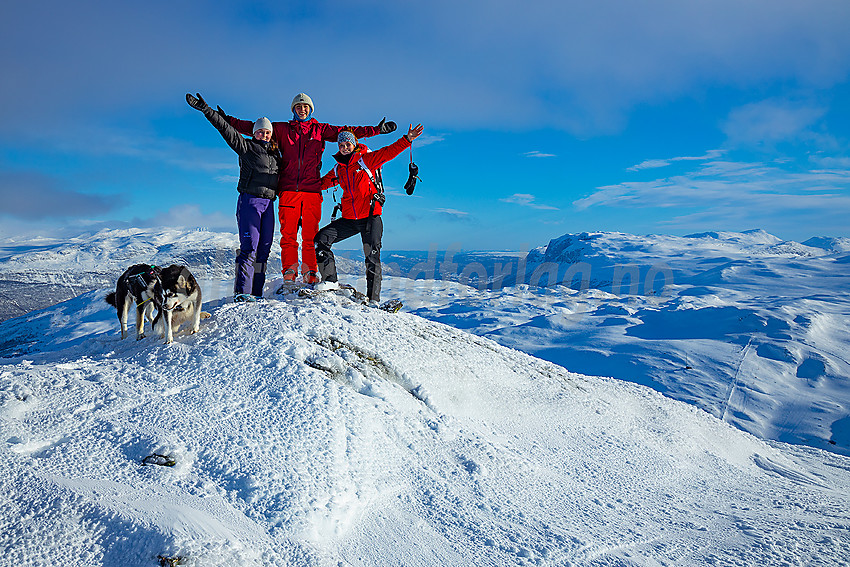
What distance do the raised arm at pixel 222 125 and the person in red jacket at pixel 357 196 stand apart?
1220mm

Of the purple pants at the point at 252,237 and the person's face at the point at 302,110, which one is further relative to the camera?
the person's face at the point at 302,110

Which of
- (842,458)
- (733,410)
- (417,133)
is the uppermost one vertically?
(417,133)

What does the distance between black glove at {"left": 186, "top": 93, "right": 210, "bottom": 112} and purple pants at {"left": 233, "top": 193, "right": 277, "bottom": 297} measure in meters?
1.17

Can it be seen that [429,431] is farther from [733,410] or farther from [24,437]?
[733,410]

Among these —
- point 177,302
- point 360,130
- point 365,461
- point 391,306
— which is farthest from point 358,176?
point 365,461

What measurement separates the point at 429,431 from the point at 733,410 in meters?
15.8

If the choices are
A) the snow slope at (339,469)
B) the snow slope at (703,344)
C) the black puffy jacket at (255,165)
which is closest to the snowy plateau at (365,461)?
the snow slope at (339,469)

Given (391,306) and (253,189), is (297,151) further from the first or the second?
(391,306)

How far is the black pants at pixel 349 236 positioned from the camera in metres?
6.78

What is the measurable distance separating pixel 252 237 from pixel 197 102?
5.97 ft

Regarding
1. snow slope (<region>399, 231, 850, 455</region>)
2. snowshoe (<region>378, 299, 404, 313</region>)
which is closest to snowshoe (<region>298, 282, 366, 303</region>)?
snowshoe (<region>378, 299, 404, 313</region>)

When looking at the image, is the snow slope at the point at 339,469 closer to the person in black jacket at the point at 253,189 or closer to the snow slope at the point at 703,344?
the person in black jacket at the point at 253,189

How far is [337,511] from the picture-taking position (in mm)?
3117

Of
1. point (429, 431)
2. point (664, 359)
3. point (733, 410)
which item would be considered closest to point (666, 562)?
point (429, 431)
